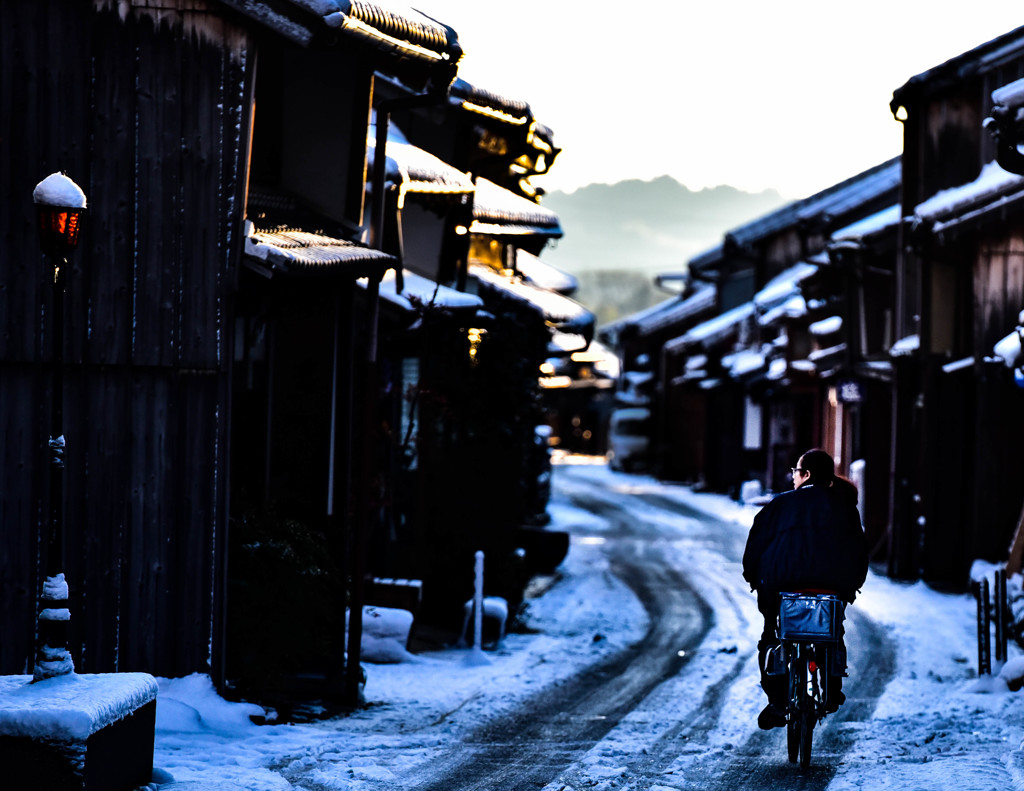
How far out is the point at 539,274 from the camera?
2633cm

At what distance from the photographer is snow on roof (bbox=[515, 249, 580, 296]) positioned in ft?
82.9

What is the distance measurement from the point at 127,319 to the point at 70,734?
12.2ft

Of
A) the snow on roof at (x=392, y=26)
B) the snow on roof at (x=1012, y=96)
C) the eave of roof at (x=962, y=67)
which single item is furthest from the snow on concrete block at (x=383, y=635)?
the eave of roof at (x=962, y=67)

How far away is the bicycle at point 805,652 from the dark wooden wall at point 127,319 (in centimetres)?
396

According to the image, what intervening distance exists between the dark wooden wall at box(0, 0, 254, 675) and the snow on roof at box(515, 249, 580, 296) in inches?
577

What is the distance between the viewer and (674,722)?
10391mm

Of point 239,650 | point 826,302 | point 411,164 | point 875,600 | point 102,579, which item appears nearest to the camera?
point 102,579

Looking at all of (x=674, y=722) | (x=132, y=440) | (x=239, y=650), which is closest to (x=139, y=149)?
(x=132, y=440)

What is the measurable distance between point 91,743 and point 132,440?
10.7ft

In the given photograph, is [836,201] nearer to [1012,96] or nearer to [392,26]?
[1012,96]

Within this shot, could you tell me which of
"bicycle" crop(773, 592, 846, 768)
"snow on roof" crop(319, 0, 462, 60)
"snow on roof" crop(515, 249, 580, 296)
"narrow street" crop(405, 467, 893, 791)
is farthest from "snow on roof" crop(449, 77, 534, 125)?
Answer: "bicycle" crop(773, 592, 846, 768)

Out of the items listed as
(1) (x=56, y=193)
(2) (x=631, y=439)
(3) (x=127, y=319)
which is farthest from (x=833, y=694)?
(2) (x=631, y=439)

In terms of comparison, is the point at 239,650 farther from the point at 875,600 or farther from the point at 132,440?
the point at 875,600

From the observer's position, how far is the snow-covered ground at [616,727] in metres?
8.19
